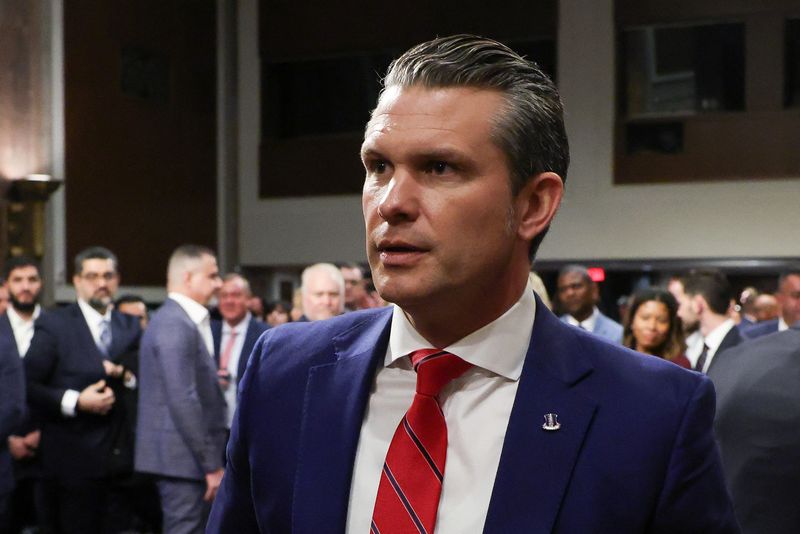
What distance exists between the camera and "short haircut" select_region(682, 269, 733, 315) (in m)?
5.50

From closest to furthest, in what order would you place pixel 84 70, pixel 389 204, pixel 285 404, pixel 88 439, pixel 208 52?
pixel 389 204 → pixel 285 404 → pixel 88 439 → pixel 84 70 → pixel 208 52

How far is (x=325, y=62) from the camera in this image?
13.7 m

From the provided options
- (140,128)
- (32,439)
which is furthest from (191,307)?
(140,128)

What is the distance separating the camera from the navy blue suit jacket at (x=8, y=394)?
4.45 meters

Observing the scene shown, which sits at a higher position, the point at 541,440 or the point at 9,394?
the point at 541,440

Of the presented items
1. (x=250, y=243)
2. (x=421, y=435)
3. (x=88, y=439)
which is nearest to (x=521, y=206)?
(x=421, y=435)

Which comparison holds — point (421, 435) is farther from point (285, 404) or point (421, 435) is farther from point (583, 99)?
point (583, 99)

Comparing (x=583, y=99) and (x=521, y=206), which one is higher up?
(x=583, y=99)

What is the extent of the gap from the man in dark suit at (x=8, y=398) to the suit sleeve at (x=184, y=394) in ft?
2.04

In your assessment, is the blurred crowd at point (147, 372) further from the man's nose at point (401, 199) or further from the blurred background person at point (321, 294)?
the man's nose at point (401, 199)

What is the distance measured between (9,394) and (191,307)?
94 cm

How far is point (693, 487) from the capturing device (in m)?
1.32

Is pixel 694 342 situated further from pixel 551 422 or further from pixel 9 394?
pixel 551 422

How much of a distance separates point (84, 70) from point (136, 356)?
6.52m
